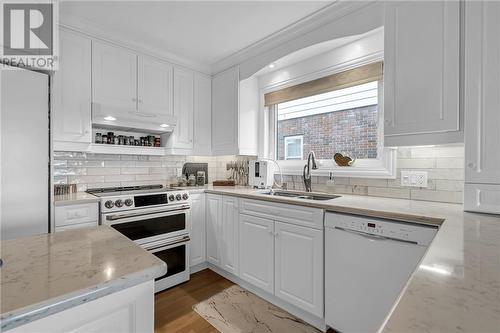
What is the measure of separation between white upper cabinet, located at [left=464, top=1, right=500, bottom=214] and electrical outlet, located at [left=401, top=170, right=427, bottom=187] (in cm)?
47

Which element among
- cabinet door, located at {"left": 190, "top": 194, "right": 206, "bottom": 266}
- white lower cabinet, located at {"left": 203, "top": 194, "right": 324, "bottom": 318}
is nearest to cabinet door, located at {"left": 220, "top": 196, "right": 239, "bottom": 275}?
white lower cabinet, located at {"left": 203, "top": 194, "right": 324, "bottom": 318}

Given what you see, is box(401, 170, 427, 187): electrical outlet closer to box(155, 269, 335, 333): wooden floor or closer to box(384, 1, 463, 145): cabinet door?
box(384, 1, 463, 145): cabinet door

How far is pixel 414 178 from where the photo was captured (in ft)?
6.29

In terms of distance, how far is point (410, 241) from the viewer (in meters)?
1.38

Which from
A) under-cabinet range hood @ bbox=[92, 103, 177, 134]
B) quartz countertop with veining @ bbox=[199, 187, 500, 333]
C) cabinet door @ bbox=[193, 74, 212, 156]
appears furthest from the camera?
cabinet door @ bbox=[193, 74, 212, 156]

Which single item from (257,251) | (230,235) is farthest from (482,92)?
(230,235)

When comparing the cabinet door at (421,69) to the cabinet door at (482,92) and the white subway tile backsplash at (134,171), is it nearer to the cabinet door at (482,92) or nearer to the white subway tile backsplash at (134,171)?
the cabinet door at (482,92)

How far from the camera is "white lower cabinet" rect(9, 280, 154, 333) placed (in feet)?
1.82

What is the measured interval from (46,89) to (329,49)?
7.91 feet

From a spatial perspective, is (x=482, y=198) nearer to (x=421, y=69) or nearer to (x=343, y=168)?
(x=421, y=69)

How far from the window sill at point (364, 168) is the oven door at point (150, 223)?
1315 millimetres

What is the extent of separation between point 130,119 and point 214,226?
143cm

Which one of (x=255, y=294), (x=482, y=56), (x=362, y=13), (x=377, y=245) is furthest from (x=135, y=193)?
(x=482, y=56)

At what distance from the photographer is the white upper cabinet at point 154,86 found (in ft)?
8.77
